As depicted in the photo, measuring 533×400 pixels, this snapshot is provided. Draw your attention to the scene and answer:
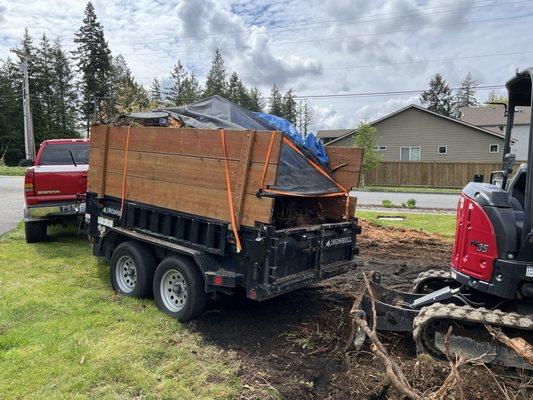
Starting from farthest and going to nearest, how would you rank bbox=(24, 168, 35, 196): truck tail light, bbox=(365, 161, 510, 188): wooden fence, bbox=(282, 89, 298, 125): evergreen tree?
bbox=(282, 89, 298, 125): evergreen tree < bbox=(365, 161, 510, 188): wooden fence < bbox=(24, 168, 35, 196): truck tail light

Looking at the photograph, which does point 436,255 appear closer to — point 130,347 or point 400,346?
point 400,346

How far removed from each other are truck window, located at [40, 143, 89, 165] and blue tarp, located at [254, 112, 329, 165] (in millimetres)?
5540

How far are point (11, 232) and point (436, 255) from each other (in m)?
9.58

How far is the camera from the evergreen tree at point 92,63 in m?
59.8

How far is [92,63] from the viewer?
196ft

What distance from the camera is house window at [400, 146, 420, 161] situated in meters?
38.1

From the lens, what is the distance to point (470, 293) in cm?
462

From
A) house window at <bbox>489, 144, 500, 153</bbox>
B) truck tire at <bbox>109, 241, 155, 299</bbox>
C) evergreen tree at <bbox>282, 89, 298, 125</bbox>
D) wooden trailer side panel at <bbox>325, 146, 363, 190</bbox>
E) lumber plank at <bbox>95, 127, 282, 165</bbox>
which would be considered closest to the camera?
lumber plank at <bbox>95, 127, 282, 165</bbox>

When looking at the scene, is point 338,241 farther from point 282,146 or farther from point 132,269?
point 132,269

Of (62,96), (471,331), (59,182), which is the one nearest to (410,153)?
(59,182)

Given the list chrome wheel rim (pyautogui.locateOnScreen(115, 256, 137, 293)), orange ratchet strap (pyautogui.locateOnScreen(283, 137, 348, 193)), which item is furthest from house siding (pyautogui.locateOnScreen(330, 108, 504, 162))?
chrome wheel rim (pyautogui.locateOnScreen(115, 256, 137, 293))

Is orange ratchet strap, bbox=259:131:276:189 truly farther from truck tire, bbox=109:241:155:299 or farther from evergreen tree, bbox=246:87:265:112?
evergreen tree, bbox=246:87:265:112

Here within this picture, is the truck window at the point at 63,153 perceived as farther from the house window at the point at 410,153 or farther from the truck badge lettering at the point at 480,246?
the house window at the point at 410,153

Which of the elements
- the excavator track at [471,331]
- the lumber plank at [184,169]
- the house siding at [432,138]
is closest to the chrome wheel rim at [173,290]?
the lumber plank at [184,169]
